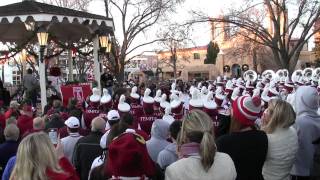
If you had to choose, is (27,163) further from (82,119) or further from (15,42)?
(15,42)

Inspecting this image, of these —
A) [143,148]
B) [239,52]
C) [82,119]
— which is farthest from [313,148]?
[239,52]

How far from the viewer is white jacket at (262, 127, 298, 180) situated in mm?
4445

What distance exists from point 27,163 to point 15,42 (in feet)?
54.3

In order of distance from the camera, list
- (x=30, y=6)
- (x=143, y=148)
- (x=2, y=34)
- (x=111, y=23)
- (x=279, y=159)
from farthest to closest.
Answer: (x=2, y=34) → (x=111, y=23) → (x=30, y=6) → (x=279, y=159) → (x=143, y=148)

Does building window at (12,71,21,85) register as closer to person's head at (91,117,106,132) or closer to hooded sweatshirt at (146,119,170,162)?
person's head at (91,117,106,132)

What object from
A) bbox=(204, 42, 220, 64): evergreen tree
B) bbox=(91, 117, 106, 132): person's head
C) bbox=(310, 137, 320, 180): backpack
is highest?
bbox=(204, 42, 220, 64): evergreen tree

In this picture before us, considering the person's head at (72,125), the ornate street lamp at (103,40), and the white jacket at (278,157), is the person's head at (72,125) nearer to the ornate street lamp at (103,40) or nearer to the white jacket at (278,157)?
the white jacket at (278,157)

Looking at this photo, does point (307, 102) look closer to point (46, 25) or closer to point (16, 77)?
point (46, 25)

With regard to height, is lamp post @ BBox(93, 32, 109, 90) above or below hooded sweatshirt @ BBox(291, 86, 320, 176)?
above

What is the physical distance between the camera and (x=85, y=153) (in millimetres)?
5746

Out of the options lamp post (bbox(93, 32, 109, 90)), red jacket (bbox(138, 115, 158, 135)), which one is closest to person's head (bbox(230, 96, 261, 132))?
red jacket (bbox(138, 115, 158, 135))

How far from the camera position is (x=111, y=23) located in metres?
15.7

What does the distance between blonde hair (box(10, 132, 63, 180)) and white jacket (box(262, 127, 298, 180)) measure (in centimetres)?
200

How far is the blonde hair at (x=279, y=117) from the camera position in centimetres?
466
